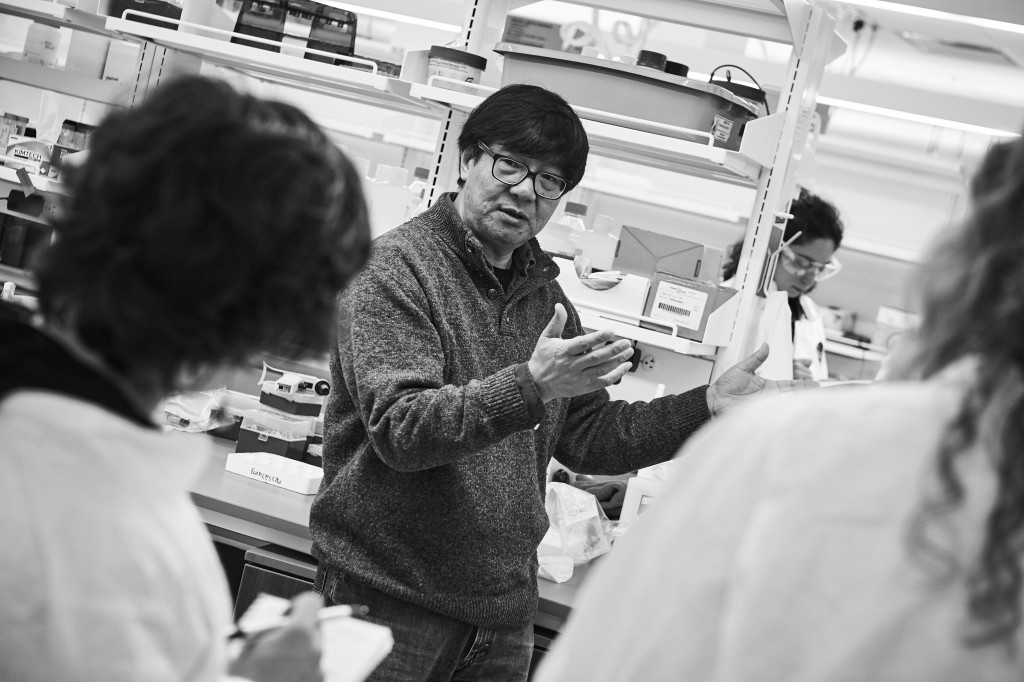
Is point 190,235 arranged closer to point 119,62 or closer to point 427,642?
point 427,642

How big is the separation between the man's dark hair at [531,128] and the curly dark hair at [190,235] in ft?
3.43

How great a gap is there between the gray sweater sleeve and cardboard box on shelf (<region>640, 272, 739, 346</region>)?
90 cm

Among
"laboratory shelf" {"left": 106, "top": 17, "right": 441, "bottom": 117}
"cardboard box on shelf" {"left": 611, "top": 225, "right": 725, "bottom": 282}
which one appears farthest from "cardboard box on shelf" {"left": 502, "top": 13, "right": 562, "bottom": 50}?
"cardboard box on shelf" {"left": 611, "top": 225, "right": 725, "bottom": 282}

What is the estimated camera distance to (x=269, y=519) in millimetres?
2322

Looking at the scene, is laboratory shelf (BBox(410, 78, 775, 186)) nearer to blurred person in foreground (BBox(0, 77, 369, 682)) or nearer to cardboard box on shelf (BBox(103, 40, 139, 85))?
blurred person in foreground (BBox(0, 77, 369, 682))

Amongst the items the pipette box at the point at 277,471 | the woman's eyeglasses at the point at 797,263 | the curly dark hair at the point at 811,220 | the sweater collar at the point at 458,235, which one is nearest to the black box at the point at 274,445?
the pipette box at the point at 277,471

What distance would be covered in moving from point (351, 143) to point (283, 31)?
4.53m

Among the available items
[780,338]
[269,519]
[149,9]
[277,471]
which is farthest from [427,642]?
[780,338]

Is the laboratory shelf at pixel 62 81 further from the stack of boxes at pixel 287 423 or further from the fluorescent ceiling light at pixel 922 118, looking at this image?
the fluorescent ceiling light at pixel 922 118

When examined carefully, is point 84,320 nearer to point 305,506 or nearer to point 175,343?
point 175,343

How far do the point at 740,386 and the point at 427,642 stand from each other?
0.76 m

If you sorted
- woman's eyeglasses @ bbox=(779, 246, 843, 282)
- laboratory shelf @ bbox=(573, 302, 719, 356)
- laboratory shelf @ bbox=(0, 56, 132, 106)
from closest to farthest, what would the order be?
laboratory shelf @ bbox=(573, 302, 719, 356), laboratory shelf @ bbox=(0, 56, 132, 106), woman's eyeglasses @ bbox=(779, 246, 843, 282)

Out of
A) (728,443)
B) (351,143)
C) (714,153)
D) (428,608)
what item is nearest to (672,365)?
(714,153)

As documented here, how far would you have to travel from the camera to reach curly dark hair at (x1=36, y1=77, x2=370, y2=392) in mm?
864
